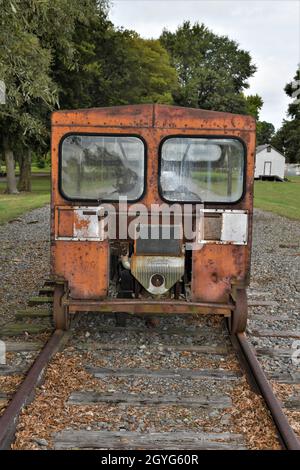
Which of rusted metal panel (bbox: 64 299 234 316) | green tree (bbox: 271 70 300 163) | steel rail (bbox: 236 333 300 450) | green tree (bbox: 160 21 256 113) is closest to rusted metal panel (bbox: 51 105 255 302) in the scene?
rusted metal panel (bbox: 64 299 234 316)

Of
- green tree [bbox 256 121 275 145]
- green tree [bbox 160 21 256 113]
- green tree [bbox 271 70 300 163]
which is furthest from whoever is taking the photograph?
green tree [bbox 256 121 275 145]

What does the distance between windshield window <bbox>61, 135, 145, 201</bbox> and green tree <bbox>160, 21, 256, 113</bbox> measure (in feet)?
160

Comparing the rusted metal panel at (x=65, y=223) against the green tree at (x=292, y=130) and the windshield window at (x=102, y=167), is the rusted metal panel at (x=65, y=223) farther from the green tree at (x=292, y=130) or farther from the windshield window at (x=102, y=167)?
the green tree at (x=292, y=130)

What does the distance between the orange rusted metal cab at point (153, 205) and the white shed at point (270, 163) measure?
233 feet

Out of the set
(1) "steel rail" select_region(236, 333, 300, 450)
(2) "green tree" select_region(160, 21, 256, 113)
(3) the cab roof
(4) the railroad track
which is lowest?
(4) the railroad track

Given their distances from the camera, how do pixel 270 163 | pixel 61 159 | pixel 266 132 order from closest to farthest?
pixel 61 159 < pixel 270 163 < pixel 266 132

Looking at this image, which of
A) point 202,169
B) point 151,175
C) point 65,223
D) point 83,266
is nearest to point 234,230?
point 202,169

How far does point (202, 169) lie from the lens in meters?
5.86

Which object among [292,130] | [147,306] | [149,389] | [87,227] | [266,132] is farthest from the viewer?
[266,132]

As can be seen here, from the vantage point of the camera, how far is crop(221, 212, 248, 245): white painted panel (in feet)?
18.6

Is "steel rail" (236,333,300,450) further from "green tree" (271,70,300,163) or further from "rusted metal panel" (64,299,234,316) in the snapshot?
"green tree" (271,70,300,163)

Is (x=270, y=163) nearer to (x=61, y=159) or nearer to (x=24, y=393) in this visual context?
(x=61, y=159)

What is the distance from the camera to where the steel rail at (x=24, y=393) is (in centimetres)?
360

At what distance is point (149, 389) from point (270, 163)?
242ft
